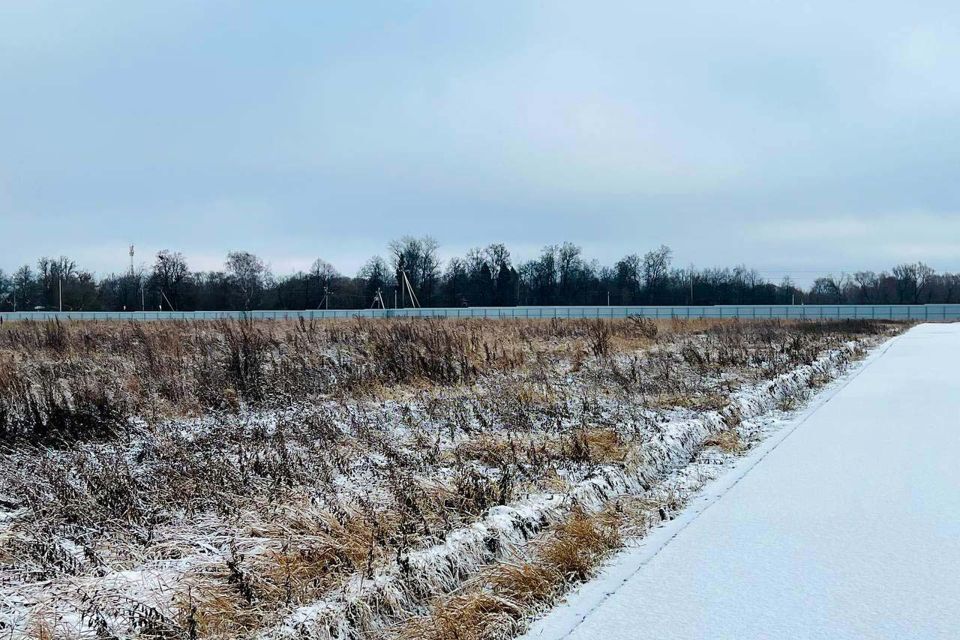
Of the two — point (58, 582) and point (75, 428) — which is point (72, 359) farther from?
point (58, 582)

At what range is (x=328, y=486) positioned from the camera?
5.70 m

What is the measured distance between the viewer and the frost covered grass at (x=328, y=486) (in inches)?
142

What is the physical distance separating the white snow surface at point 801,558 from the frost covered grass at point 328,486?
340 millimetres

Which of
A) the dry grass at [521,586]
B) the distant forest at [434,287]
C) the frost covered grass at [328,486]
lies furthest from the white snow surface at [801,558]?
the distant forest at [434,287]

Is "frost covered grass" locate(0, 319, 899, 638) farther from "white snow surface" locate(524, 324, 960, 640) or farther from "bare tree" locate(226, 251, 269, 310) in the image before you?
"bare tree" locate(226, 251, 269, 310)

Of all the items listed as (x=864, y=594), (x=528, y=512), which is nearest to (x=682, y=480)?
(x=528, y=512)

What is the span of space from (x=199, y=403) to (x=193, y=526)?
196 inches

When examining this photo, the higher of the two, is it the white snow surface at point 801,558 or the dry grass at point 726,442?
the dry grass at point 726,442

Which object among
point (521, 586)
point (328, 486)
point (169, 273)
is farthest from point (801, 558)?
point (169, 273)

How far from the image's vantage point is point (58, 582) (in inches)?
151

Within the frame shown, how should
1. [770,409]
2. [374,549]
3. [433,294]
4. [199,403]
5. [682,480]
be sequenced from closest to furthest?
[374,549] < [682,480] < [199,403] < [770,409] < [433,294]

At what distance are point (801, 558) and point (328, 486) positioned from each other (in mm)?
3324

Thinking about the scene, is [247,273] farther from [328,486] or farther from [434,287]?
[328,486]

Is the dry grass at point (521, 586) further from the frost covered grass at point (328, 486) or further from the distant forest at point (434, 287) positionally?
the distant forest at point (434, 287)
